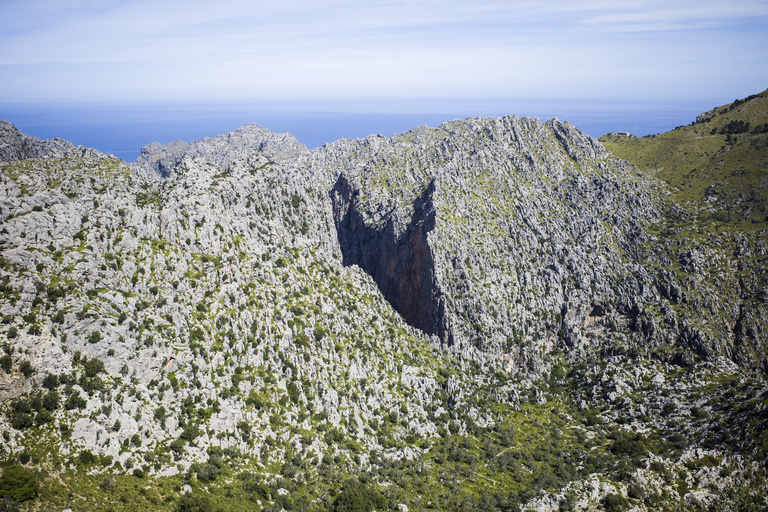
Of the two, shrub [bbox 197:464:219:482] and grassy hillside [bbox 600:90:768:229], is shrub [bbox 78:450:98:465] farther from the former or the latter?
grassy hillside [bbox 600:90:768:229]

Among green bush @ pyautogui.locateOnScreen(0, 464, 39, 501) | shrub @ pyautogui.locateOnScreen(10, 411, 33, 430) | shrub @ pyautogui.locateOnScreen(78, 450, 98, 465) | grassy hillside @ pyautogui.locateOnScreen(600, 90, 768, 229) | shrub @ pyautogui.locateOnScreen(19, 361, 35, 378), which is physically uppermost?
grassy hillside @ pyautogui.locateOnScreen(600, 90, 768, 229)

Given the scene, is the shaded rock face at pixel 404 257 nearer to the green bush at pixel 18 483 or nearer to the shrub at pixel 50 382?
the shrub at pixel 50 382

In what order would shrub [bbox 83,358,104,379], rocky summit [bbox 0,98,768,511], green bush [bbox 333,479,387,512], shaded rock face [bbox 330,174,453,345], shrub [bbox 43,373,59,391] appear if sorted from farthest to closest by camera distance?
1. shaded rock face [bbox 330,174,453,345]
2. green bush [bbox 333,479,387,512]
3. shrub [bbox 83,358,104,379]
4. rocky summit [bbox 0,98,768,511]
5. shrub [bbox 43,373,59,391]

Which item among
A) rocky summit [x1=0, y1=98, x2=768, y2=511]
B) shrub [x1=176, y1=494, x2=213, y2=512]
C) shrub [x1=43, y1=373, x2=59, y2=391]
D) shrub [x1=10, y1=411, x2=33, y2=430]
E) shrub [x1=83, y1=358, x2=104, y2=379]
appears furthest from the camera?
shrub [x1=83, y1=358, x2=104, y2=379]

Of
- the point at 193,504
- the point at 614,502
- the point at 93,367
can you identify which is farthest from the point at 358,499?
the point at 93,367

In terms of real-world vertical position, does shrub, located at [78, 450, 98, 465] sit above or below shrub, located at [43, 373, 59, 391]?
below

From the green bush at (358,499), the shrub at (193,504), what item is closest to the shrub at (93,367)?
the shrub at (193,504)

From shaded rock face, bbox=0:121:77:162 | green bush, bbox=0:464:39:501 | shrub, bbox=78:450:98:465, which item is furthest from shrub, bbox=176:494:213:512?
shaded rock face, bbox=0:121:77:162
